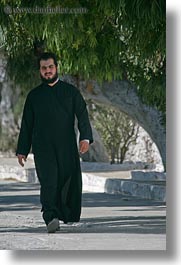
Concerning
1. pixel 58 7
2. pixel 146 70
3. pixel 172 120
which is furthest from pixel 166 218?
pixel 146 70

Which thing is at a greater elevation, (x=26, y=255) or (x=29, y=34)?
Answer: (x=29, y=34)

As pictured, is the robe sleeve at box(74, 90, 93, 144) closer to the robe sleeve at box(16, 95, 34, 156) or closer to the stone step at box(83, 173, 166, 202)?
the robe sleeve at box(16, 95, 34, 156)

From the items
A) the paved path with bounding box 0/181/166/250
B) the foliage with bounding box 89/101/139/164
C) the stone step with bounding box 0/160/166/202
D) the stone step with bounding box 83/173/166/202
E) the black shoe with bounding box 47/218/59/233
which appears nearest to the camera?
the paved path with bounding box 0/181/166/250

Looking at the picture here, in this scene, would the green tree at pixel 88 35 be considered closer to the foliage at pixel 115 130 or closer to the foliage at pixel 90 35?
the foliage at pixel 90 35

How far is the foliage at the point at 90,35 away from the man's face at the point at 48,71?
10.6 inches

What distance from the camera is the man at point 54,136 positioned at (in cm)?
1046

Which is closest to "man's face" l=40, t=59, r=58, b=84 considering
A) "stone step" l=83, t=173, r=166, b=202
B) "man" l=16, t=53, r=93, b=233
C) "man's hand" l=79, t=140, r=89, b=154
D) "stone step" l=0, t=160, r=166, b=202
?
"man" l=16, t=53, r=93, b=233

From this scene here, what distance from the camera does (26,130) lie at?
10.5 meters

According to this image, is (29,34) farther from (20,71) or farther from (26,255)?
(26,255)

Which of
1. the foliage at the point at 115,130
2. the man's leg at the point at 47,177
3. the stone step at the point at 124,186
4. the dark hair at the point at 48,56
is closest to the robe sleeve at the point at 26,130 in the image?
the man's leg at the point at 47,177

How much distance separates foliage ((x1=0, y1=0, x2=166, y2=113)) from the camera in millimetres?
10406

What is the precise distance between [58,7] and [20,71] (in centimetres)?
174

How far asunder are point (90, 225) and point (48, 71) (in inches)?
48.9

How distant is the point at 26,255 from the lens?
970cm
